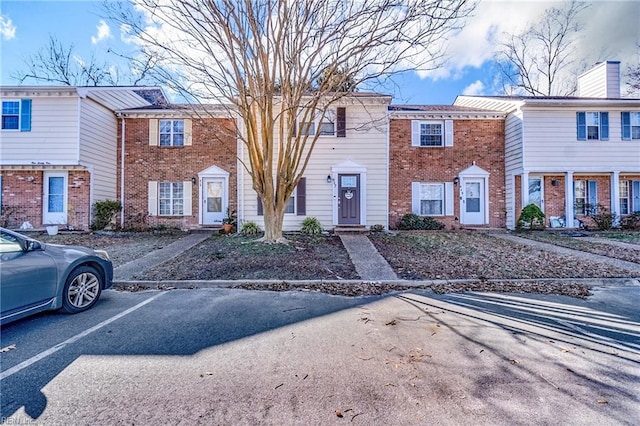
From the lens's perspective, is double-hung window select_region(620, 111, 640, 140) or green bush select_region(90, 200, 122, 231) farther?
double-hung window select_region(620, 111, 640, 140)

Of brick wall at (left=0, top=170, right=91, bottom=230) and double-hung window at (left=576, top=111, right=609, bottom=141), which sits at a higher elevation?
double-hung window at (left=576, top=111, right=609, bottom=141)

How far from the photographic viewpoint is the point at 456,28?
7.66 meters

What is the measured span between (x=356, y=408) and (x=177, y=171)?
1403cm

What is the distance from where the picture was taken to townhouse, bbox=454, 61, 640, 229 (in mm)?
13461

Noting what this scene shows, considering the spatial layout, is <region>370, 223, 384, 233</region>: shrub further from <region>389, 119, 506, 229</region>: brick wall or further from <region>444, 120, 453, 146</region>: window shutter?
<region>444, 120, 453, 146</region>: window shutter

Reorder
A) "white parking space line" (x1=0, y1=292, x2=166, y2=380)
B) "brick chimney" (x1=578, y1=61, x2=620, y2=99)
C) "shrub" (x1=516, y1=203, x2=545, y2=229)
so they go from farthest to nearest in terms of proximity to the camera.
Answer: "brick chimney" (x1=578, y1=61, x2=620, y2=99) < "shrub" (x1=516, y1=203, x2=545, y2=229) < "white parking space line" (x1=0, y1=292, x2=166, y2=380)

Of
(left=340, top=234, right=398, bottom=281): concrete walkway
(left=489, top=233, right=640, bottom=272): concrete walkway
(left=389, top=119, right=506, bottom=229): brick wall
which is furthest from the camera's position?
(left=389, top=119, right=506, bottom=229): brick wall

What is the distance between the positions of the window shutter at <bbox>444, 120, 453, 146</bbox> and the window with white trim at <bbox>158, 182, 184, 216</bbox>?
481 inches

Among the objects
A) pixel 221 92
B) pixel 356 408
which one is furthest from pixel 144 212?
pixel 356 408

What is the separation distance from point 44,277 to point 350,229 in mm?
10077

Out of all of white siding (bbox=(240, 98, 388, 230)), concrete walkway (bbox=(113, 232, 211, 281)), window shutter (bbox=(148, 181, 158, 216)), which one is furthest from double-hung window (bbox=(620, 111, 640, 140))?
window shutter (bbox=(148, 181, 158, 216))

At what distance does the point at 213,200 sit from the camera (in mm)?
14203

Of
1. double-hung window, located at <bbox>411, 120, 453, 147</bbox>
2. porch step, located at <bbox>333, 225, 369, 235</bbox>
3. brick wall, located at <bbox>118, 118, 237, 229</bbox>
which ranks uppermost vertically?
double-hung window, located at <bbox>411, 120, 453, 147</bbox>

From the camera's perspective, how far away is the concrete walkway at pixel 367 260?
255 inches
